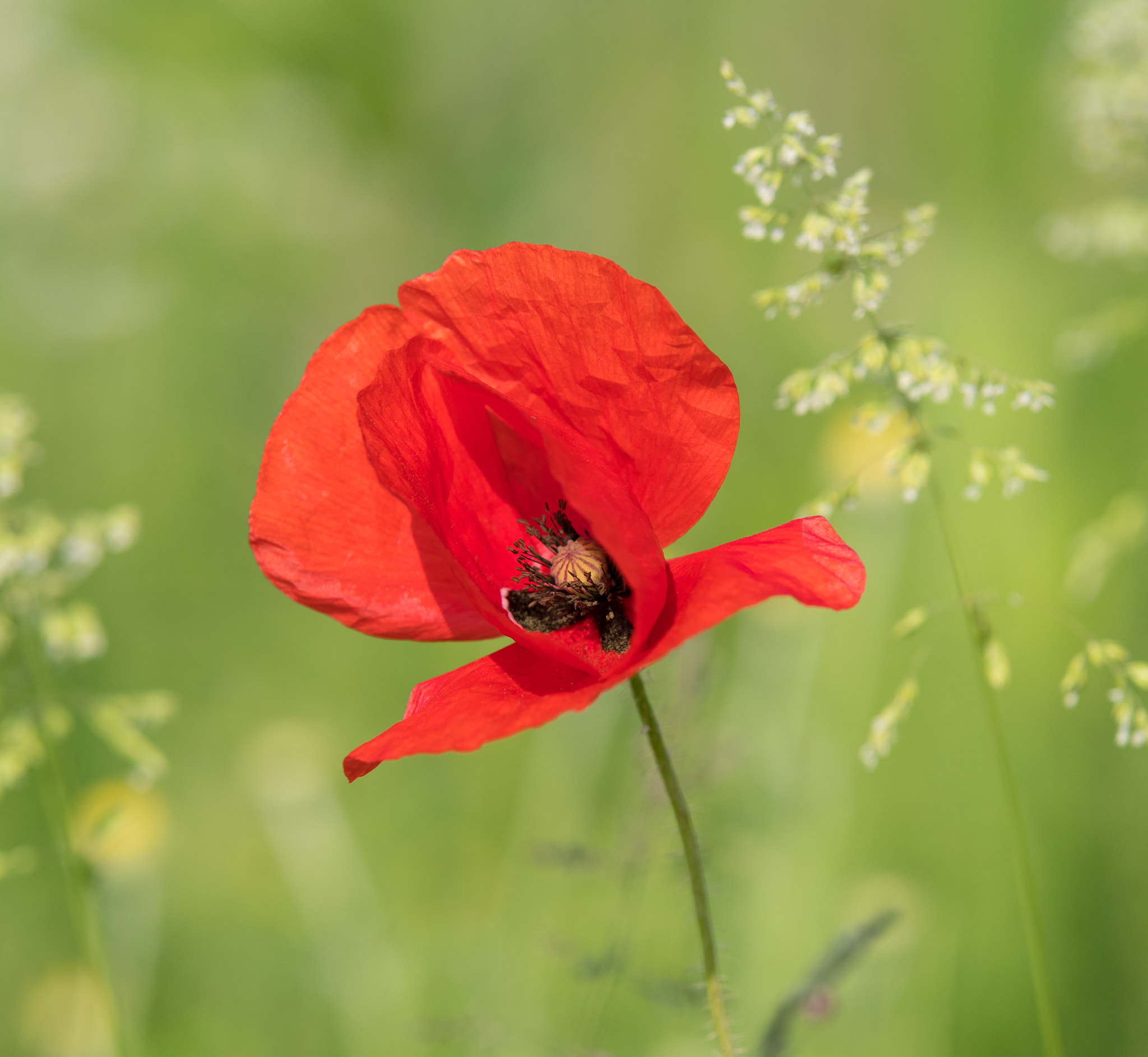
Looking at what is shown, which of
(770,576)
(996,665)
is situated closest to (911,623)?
(996,665)

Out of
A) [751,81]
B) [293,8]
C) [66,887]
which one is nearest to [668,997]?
[66,887]

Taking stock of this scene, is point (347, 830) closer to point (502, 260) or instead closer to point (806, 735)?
point (806, 735)

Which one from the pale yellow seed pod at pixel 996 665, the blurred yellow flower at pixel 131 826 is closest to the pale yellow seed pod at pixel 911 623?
the pale yellow seed pod at pixel 996 665

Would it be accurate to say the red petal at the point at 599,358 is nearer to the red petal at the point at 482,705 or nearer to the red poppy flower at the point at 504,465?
the red poppy flower at the point at 504,465

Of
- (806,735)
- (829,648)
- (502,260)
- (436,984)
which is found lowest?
(436,984)

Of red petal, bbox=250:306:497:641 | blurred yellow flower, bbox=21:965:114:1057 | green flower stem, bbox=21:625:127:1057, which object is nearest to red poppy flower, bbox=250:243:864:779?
red petal, bbox=250:306:497:641
